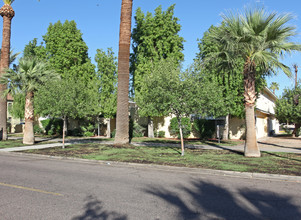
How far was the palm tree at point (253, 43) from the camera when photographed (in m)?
11.9

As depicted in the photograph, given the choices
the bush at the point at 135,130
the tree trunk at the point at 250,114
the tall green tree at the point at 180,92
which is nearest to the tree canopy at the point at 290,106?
the bush at the point at 135,130

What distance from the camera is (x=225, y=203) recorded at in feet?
19.1

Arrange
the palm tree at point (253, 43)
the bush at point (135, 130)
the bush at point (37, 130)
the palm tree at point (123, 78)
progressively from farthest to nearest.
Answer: the bush at point (37, 130) < the bush at point (135, 130) < the palm tree at point (123, 78) < the palm tree at point (253, 43)

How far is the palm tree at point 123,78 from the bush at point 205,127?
1082cm

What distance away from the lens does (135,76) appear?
26.6 meters

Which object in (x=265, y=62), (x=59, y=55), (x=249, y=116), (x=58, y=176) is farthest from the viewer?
(x=59, y=55)

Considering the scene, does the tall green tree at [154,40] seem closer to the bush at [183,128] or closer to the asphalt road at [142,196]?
the bush at [183,128]

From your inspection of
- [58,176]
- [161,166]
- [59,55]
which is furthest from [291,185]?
[59,55]

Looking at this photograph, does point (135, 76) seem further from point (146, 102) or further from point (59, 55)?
point (146, 102)

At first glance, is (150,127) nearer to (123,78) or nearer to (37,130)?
(123,78)

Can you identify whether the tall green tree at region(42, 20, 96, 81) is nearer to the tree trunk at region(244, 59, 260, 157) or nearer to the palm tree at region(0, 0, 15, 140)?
the palm tree at region(0, 0, 15, 140)

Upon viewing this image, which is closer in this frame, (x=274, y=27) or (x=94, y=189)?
(x=94, y=189)

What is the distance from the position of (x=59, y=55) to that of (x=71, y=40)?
241cm

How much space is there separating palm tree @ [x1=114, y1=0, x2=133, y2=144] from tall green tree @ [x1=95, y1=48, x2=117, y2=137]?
9123 mm
